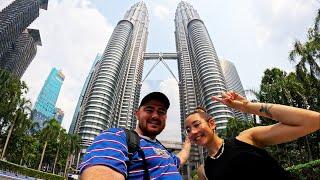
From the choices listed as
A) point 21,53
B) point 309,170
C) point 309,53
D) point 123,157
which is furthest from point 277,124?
point 21,53

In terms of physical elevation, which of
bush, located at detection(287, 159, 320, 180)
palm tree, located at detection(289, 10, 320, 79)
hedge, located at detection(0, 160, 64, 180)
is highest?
palm tree, located at detection(289, 10, 320, 79)

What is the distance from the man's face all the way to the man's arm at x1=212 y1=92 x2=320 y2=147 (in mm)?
764

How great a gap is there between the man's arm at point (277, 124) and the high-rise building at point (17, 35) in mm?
145660

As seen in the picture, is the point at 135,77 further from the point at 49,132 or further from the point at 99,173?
the point at 99,173

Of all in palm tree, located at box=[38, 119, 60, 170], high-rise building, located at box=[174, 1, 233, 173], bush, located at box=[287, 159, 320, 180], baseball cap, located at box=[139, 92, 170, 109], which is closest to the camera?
baseball cap, located at box=[139, 92, 170, 109]

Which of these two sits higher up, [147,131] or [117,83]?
[117,83]

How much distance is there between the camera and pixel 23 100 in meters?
46.0

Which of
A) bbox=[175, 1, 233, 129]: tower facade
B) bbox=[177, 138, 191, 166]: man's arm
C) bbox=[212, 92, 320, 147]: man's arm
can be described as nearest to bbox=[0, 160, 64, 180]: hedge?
bbox=[177, 138, 191, 166]: man's arm

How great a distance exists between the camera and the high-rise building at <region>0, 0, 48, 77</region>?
13557 cm

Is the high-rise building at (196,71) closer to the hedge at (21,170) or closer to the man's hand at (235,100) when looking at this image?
the hedge at (21,170)

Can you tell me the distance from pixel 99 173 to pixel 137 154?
58 cm

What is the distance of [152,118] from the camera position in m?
3.01

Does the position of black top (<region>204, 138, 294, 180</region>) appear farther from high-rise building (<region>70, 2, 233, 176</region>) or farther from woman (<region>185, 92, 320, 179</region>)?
high-rise building (<region>70, 2, 233, 176</region>)

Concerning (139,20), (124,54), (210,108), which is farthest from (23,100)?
(139,20)
